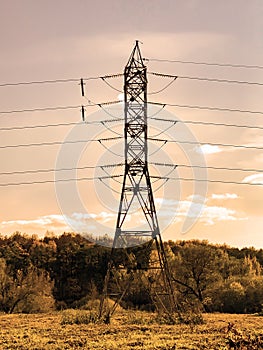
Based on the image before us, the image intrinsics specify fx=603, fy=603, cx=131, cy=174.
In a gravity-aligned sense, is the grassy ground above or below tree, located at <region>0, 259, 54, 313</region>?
below

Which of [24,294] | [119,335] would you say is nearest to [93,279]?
[24,294]

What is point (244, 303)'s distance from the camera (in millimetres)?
54969

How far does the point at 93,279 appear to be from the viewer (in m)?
71.8

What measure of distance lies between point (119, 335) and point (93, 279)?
44449mm

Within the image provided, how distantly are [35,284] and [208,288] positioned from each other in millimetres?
17396

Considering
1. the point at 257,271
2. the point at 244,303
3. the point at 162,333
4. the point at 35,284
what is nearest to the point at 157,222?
the point at 162,333

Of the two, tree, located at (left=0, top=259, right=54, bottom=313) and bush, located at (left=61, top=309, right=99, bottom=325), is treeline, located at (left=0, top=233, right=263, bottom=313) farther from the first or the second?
bush, located at (left=61, top=309, right=99, bottom=325)

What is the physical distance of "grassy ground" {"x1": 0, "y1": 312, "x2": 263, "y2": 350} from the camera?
2373 cm

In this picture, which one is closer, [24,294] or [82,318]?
[82,318]

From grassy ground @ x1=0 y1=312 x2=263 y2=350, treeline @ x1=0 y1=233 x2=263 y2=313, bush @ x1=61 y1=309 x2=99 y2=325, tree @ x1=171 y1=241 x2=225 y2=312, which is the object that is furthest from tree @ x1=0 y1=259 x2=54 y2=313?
grassy ground @ x1=0 y1=312 x2=263 y2=350

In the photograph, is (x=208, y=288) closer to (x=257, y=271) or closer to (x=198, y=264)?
(x=198, y=264)

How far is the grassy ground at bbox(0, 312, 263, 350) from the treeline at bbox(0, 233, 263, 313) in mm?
20451

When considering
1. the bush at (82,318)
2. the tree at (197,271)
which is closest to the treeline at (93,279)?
the tree at (197,271)

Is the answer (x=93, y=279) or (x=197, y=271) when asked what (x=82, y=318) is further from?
(x=93, y=279)
